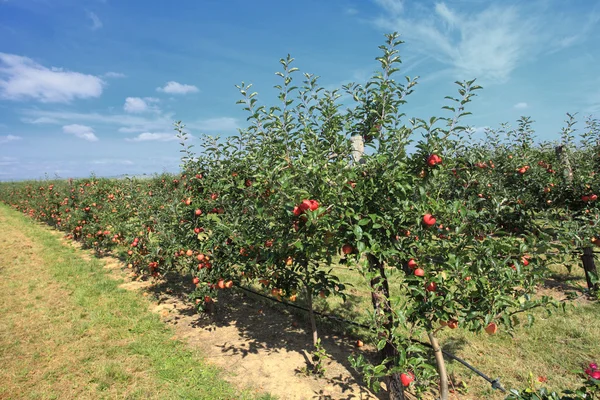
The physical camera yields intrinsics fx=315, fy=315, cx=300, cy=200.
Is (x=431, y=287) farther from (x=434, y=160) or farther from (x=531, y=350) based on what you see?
(x=531, y=350)

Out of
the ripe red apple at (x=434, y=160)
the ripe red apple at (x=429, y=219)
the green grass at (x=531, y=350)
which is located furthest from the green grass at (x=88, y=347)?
the ripe red apple at (x=434, y=160)

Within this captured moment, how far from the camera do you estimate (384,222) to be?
8.34ft

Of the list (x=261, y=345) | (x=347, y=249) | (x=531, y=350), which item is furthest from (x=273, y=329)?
(x=531, y=350)

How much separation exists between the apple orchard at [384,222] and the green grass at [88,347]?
1.03 meters

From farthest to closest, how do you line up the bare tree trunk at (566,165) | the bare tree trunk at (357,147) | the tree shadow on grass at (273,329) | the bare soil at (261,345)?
the bare tree trunk at (566,165) → the tree shadow on grass at (273,329) → the bare soil at (261,345) → the bare tree trunk at (357,147)

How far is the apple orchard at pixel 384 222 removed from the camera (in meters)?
2.44

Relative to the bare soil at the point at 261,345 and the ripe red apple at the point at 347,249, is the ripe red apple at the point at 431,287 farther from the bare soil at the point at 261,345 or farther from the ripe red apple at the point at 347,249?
the bare soil at the point at 261,345

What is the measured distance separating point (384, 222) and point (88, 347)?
441 centimetres

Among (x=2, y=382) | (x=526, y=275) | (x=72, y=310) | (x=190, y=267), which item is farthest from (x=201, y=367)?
(x=526, y=275)

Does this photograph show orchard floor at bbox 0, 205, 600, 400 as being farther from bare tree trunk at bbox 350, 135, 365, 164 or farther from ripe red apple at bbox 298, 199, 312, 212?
ripe red apple at bbox 298, 199, 312, 212

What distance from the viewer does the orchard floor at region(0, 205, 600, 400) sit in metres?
3.51

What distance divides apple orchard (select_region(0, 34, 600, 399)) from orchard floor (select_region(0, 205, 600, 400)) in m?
0.48

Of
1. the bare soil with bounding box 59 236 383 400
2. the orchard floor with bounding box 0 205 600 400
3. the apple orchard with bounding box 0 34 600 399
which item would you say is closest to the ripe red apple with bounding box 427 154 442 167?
the apple orchard with bounding box 0 34 600 399

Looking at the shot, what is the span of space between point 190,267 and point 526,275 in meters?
4.26
